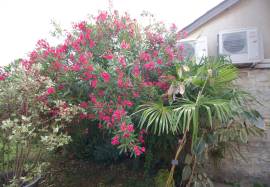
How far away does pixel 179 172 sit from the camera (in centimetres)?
368

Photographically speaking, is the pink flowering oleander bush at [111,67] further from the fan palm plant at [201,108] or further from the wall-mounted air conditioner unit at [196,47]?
the wall-mounted air conditioner unit at [196,47]

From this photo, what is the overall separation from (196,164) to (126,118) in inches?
53.2

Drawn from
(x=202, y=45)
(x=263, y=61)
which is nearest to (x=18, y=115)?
(x=202, y=45)

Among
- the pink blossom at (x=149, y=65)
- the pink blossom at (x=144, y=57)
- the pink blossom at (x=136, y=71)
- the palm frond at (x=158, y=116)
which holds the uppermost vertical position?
the pink blossom at (x=144, y=57)

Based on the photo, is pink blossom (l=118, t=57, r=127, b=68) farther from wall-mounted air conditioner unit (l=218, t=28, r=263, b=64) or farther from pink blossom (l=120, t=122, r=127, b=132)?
wall-mounted air conditioner unit (l=218, t=28, r=263, b=64)

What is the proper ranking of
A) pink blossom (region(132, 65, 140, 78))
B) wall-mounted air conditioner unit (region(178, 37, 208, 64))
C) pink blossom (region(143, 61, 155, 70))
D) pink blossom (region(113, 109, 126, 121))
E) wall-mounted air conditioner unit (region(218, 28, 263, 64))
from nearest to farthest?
1. pink blossom (region(113, 109, 126, 121))
2. pink blossom (region(132, 65, 140, 78))
3. pink blossom (region(143, 61, 155, 70))
4. wall-mounted air conditioner unit (region(218, 28, 263, 64))
5. wall-mounted air conditioner unit (region(178, 37, 208, 64))

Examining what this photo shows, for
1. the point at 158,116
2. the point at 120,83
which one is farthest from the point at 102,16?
the point at 158,116

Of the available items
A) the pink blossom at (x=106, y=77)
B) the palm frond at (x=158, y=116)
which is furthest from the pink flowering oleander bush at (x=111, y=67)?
the palm frond at (x=158, y=116)

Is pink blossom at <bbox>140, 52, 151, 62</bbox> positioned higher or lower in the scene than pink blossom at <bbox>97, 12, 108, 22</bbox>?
lower

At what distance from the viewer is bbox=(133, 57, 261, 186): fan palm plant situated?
253 cm

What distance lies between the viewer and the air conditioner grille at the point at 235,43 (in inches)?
149

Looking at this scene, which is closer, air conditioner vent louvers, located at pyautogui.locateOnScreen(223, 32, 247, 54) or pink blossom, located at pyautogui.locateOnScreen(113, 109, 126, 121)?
pink blossom, located at pyautogui.locateOnScreen(113, 109, 126, 121)

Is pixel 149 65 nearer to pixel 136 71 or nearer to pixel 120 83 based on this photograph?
pixel 136 71

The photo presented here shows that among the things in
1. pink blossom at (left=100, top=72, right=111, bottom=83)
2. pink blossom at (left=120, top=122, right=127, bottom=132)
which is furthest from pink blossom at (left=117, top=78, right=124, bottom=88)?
pink blossom at (left=120, top=122, right=127, bottom=132)
